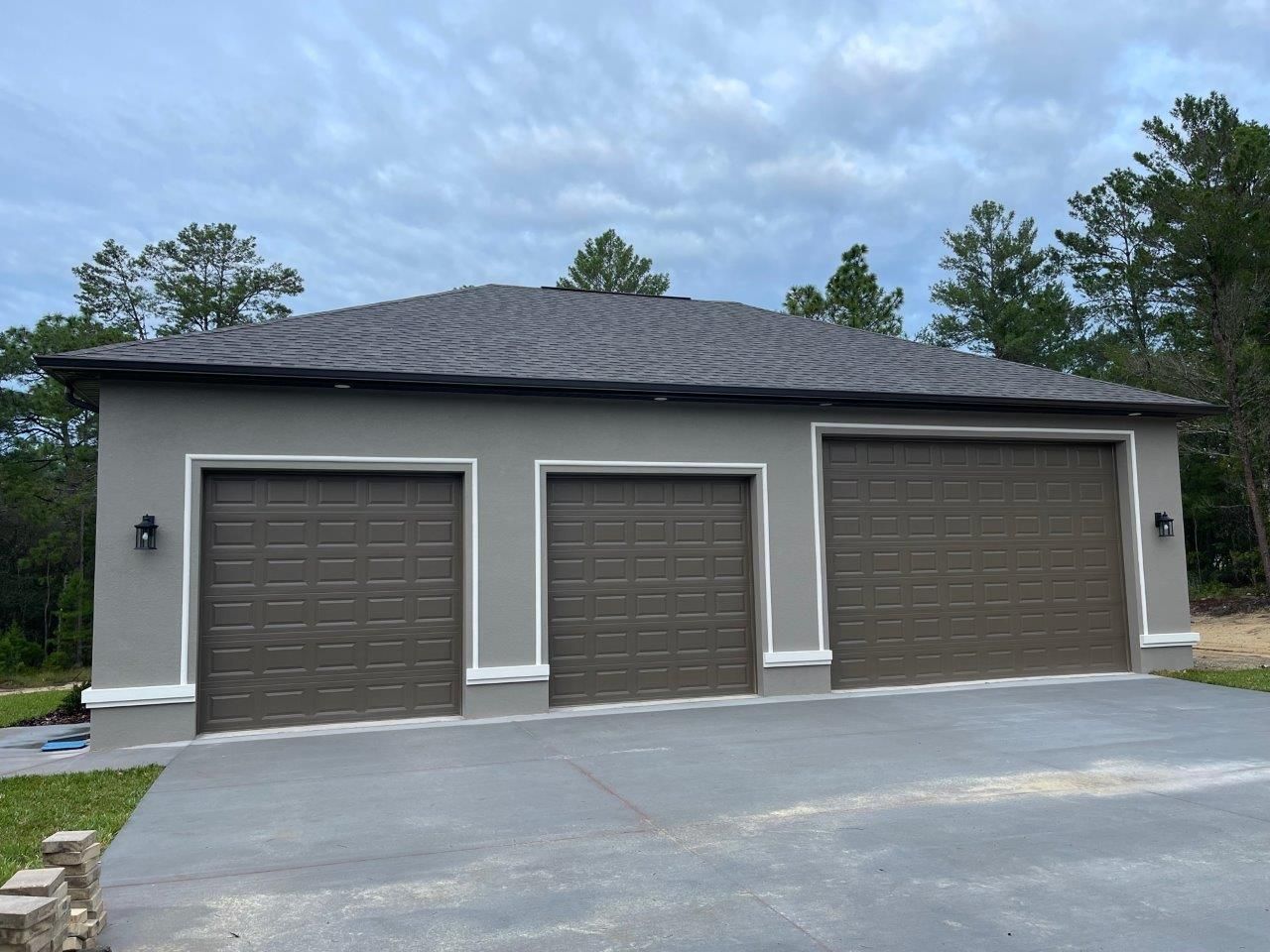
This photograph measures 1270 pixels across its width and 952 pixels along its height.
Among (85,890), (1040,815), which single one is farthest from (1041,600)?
(85,890)

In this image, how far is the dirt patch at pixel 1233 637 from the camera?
44.9ft

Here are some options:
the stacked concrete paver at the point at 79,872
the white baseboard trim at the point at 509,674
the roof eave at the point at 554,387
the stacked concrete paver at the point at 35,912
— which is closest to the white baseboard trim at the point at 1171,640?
the roof eave at the point at 554,387

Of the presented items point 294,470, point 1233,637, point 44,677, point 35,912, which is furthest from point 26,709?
point 1233,637

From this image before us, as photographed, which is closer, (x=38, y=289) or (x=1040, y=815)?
(x=1040, y=815)

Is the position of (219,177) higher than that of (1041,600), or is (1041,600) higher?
(219,177)

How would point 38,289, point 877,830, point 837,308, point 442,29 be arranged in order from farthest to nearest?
point 38,289 → point 837,308 → point 442,29 → point 877,830

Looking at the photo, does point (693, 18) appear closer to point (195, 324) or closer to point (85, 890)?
point (85, 890)

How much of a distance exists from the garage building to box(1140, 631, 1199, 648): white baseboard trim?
0.06 m

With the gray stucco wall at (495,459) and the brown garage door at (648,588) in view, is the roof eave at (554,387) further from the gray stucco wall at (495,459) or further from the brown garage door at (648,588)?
the brown garage door at (648,588)

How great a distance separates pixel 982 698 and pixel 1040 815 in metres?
4.67

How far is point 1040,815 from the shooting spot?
17.7 ft

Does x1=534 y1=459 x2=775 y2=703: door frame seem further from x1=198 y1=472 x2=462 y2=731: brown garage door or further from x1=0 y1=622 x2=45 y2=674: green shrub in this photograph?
x1=0 y1=622 x2=45 y2=674: green shrub

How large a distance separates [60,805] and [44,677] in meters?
26.4

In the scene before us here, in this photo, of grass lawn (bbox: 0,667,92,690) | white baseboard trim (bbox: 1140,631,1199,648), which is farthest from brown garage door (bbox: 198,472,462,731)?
grass lawn (bbox: 0,667,92,690)
